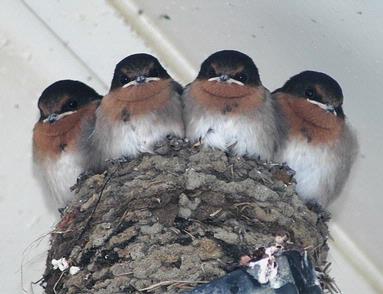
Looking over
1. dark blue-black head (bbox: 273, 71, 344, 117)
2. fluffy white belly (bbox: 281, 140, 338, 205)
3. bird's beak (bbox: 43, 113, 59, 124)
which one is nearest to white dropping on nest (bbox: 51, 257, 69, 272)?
bird's beak (bbox: 43, 113, 59, 124)

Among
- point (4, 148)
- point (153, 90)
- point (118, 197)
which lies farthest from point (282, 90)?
point (4, 148)

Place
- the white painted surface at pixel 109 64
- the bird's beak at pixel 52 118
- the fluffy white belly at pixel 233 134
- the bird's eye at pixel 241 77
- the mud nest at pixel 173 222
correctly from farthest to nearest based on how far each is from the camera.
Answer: the white painted surface at pixel 109 64 → the bird's beak at pixel 52 118 → the bird's eye at pixel 241 77 → the fluffy white belly at pixel 233 134 → the mud nest at pixel 173 222

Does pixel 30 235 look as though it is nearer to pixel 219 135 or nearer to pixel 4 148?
pixel 4 148

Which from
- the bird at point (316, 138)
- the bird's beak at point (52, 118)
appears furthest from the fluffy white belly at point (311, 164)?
the bird's beak at point (52, 118)

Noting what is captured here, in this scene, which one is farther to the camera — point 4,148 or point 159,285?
point 4,148

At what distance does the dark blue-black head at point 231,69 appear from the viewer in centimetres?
459

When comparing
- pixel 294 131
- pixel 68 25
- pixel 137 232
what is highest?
pixel 68 25

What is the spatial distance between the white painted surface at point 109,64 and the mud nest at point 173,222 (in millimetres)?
665

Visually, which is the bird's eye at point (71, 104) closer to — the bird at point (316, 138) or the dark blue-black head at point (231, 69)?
the dark blue-black head at point (231, 69)

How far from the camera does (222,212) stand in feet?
13.8

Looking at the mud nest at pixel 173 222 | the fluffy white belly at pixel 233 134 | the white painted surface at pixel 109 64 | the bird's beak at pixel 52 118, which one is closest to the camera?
the mud nest at pixel 173 222

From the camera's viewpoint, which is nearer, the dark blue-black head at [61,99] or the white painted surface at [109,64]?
the dark blue-black head at [61,99]

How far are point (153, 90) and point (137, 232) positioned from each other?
70 cm

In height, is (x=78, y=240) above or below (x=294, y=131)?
above
